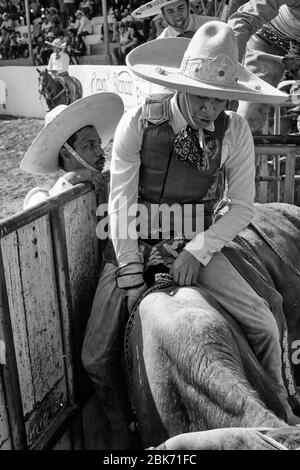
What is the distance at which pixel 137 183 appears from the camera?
2.80 metres

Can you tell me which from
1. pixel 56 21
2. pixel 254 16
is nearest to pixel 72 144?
pixel 254 16

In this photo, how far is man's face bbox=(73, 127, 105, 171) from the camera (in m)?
3.35

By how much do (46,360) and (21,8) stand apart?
26.1 meters

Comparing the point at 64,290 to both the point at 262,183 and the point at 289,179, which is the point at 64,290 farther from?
the point at 262,183

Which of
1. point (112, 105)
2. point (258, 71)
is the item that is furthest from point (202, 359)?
point (258, 71)

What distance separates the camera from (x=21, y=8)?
85.7 ft

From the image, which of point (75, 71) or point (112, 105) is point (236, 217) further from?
point (75, 71)

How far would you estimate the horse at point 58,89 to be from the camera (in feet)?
Answer: 54.0

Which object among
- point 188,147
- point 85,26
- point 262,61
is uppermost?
point 262,61

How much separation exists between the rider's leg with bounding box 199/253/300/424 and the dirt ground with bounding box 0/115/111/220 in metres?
4.59

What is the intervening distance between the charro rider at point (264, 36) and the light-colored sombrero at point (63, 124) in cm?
136

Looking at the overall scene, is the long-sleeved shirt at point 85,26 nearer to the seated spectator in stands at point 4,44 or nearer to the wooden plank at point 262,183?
the seated spectator in stands at point 4,44

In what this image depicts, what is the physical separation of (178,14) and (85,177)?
272cm

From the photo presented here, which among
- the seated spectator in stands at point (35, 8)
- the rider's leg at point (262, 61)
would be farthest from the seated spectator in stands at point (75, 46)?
the rider's leg at point (262, 61)
